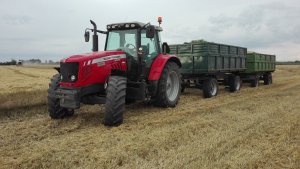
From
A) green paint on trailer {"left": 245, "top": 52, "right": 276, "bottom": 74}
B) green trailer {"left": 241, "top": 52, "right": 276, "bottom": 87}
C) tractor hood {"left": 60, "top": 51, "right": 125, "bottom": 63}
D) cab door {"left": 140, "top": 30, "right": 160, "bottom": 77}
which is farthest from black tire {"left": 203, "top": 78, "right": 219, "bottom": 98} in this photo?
tractor hood {"left": 60, "top": 51, "right": 125, "bottom": 63}

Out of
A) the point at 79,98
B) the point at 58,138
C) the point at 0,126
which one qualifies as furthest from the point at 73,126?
the point at 0,126

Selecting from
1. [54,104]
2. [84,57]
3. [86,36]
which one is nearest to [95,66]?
[84,57]

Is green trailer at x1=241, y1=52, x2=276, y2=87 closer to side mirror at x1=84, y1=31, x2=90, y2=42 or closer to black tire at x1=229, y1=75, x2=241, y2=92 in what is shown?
black tire at x1=229, y1=75, x2=241, y2=92

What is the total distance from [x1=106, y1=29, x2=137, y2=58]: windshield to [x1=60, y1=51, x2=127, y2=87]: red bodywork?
2.36 feet

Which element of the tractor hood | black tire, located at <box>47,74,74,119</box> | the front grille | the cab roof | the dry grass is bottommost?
the dry grass

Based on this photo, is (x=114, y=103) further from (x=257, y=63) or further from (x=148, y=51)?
(x=257, y=63)

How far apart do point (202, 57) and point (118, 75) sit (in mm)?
5398

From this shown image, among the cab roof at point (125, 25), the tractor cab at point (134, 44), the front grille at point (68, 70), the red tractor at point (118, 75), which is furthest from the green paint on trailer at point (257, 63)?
the front grille at point (68, 70)

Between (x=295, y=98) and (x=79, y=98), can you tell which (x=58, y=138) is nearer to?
(x=79, y=98)

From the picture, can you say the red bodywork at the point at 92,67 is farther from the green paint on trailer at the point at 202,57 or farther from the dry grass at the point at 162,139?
the green paint on trailer at the point at 202,57

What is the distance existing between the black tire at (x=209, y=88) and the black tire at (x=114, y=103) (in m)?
6.24

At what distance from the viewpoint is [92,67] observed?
330 inches

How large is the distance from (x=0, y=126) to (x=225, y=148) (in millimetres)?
5423

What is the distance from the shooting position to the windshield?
31.7ft
